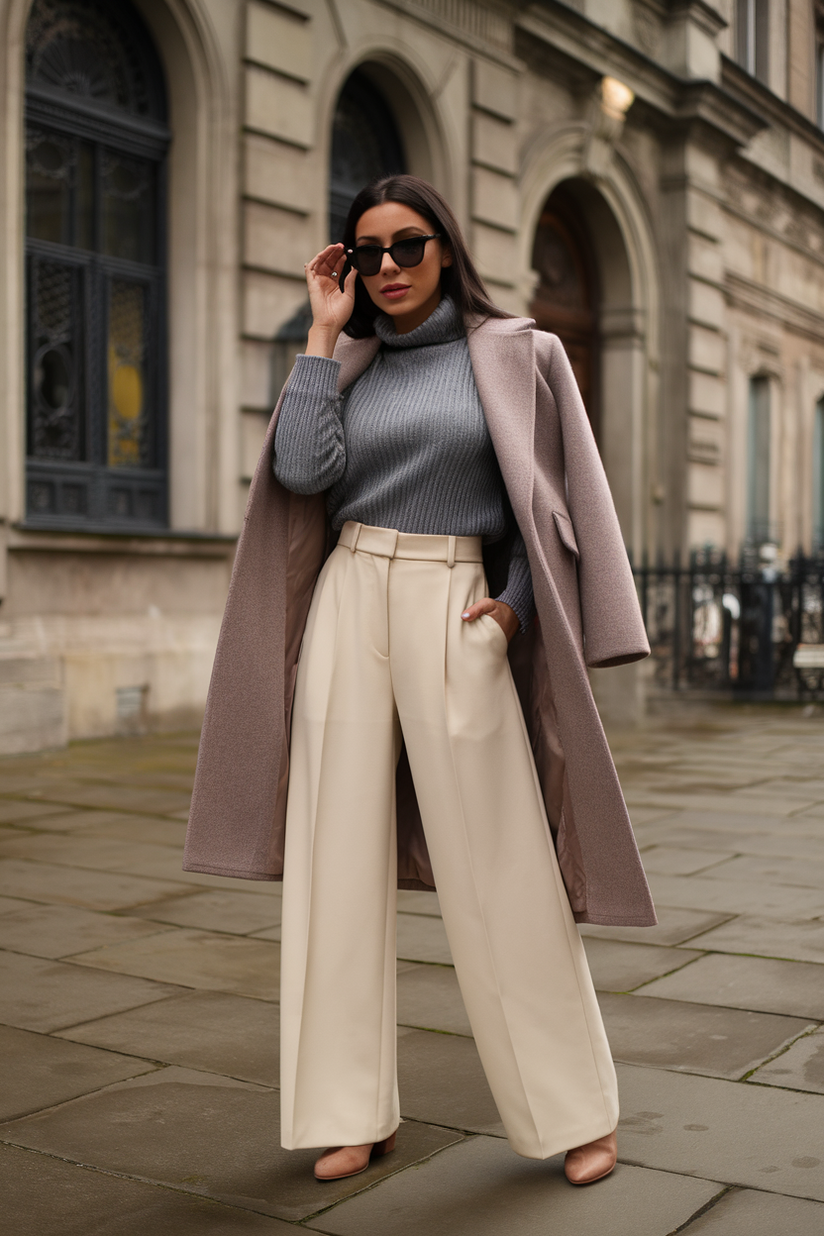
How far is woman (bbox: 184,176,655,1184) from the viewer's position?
2.60 metres

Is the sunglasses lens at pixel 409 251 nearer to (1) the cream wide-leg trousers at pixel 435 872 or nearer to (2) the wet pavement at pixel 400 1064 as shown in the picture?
(1) the cream wide-leg trousers at pixel 435 872

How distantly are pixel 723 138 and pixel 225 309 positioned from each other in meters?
8.70

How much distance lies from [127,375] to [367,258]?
24.5ft

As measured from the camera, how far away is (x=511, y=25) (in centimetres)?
1308

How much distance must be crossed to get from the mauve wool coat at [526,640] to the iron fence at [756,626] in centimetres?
1019

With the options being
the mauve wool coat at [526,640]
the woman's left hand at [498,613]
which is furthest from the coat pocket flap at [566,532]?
the woman's left hand at [498,613]

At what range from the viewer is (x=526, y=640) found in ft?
9.10

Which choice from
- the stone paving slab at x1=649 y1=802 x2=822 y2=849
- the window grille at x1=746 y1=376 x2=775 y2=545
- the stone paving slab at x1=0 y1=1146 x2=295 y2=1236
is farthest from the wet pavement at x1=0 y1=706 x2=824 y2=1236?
the window grille at x1=746 y1=376 x2=775 y2=545

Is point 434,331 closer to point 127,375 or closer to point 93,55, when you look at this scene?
point 127,375

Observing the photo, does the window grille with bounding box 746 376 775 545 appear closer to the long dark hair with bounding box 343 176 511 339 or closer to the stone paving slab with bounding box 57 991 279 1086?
the stone paving slab with bounding box 57 991 279 1086

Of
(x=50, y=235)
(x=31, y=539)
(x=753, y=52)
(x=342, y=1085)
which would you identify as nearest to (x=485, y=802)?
(x=342, y=1085)

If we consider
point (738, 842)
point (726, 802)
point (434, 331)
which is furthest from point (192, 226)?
point (434, 331)

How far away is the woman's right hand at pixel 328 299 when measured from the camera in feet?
8.88

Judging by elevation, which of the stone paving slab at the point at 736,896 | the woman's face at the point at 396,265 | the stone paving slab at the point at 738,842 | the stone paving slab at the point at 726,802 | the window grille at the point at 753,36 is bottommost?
the stone paving slab at the point at 736,896
